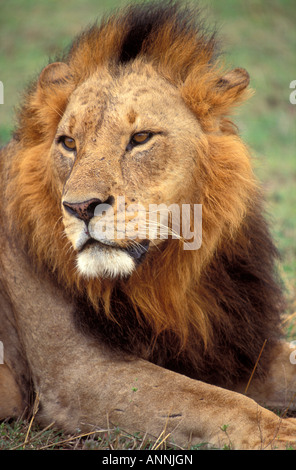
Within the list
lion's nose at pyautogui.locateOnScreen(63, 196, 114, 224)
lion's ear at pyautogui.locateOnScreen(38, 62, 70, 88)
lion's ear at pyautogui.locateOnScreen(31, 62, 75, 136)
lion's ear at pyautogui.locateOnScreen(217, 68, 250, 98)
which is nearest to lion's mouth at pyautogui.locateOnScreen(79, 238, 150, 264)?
lion's nose at pyautogui.locateOnScreen(63, 196, 114, 224)

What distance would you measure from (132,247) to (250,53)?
11632 mm

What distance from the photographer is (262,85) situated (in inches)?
492

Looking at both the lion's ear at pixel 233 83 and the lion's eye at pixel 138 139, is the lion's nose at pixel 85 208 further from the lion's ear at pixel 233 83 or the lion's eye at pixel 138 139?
the lion's ear at pixel 233 83

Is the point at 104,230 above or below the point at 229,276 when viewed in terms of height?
above

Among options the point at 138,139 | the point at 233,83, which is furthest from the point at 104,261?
the point at 233,83

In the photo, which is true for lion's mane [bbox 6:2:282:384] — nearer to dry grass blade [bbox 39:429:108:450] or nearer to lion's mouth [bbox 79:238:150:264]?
lion's mouth [bbox 79:238:150:264]

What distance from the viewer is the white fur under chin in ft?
9.76

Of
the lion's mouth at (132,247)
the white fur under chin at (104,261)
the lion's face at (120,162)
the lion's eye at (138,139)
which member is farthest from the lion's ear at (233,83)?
the white fur under chin at (104,261)

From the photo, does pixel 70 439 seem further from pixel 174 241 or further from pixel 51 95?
pixel 51 95

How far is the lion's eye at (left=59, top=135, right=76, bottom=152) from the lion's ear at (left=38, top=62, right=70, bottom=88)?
44cm

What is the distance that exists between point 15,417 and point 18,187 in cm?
134

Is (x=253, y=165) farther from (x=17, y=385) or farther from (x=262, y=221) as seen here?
(x=17, y=385)

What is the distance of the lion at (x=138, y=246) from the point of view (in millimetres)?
3141

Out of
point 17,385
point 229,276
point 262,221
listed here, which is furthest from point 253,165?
point 17,385
